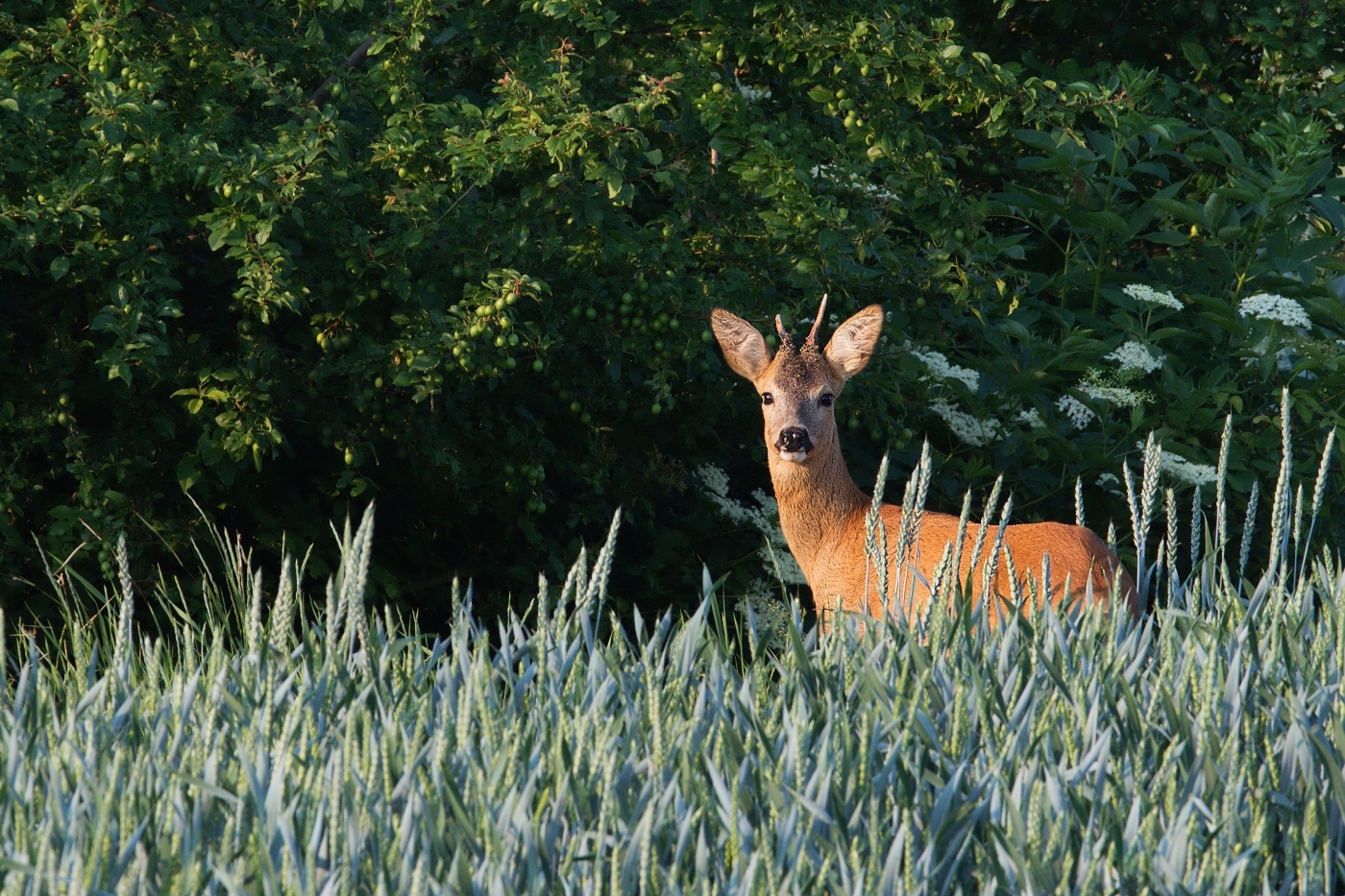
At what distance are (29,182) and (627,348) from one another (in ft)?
6.30

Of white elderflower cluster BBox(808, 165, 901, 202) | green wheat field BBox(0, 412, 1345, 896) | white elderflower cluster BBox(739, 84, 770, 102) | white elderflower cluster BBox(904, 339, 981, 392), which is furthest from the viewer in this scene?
white elderflower cluster BBox(739, 84, 770, 102)

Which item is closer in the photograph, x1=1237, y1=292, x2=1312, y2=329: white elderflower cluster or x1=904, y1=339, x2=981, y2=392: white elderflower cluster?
x1=904, y1=339, x2=981, y2=392: white elderflower cluster

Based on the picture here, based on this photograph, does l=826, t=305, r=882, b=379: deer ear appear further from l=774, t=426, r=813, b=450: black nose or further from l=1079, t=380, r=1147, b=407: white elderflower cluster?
l=1079, t=380, r=1147, b=407: white elderflower cluster

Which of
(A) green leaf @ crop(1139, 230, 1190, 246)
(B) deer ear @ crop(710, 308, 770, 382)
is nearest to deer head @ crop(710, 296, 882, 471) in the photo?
(B) deer ear @ crop(710, 308, 770, 382)

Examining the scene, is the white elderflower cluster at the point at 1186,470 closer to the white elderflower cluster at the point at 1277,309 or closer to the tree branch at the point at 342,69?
the white elderflower cluster at the point at 1277,309

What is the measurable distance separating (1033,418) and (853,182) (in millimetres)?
1257

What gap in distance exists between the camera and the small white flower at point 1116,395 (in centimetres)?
586

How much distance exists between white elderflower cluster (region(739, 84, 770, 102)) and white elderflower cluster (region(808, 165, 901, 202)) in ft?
1.65

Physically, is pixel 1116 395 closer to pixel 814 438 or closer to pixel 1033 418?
pixel 1033 418

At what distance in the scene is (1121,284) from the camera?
686cm

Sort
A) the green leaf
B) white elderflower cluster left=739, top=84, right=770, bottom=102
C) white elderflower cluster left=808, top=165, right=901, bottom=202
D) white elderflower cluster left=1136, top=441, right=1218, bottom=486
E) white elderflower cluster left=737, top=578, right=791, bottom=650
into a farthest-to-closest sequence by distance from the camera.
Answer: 1. the green leaf
2. white elderflower cluster left=739, top=84, right=770, bottom=102
3. white elderflower cluster left=1136, top=441, right=1218, bottom=486
4. white elderflower cluster left=808, top=165, right=901, bottom=202
5. white elderflower cluster left=737, top=578, right=791, bottom=650

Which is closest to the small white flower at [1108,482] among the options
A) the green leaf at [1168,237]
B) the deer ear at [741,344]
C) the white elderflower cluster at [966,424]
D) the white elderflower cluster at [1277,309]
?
the white elderflower cluster at [966,424]

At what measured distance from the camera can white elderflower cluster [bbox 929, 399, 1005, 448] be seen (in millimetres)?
5770

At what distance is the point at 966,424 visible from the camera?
581cm
